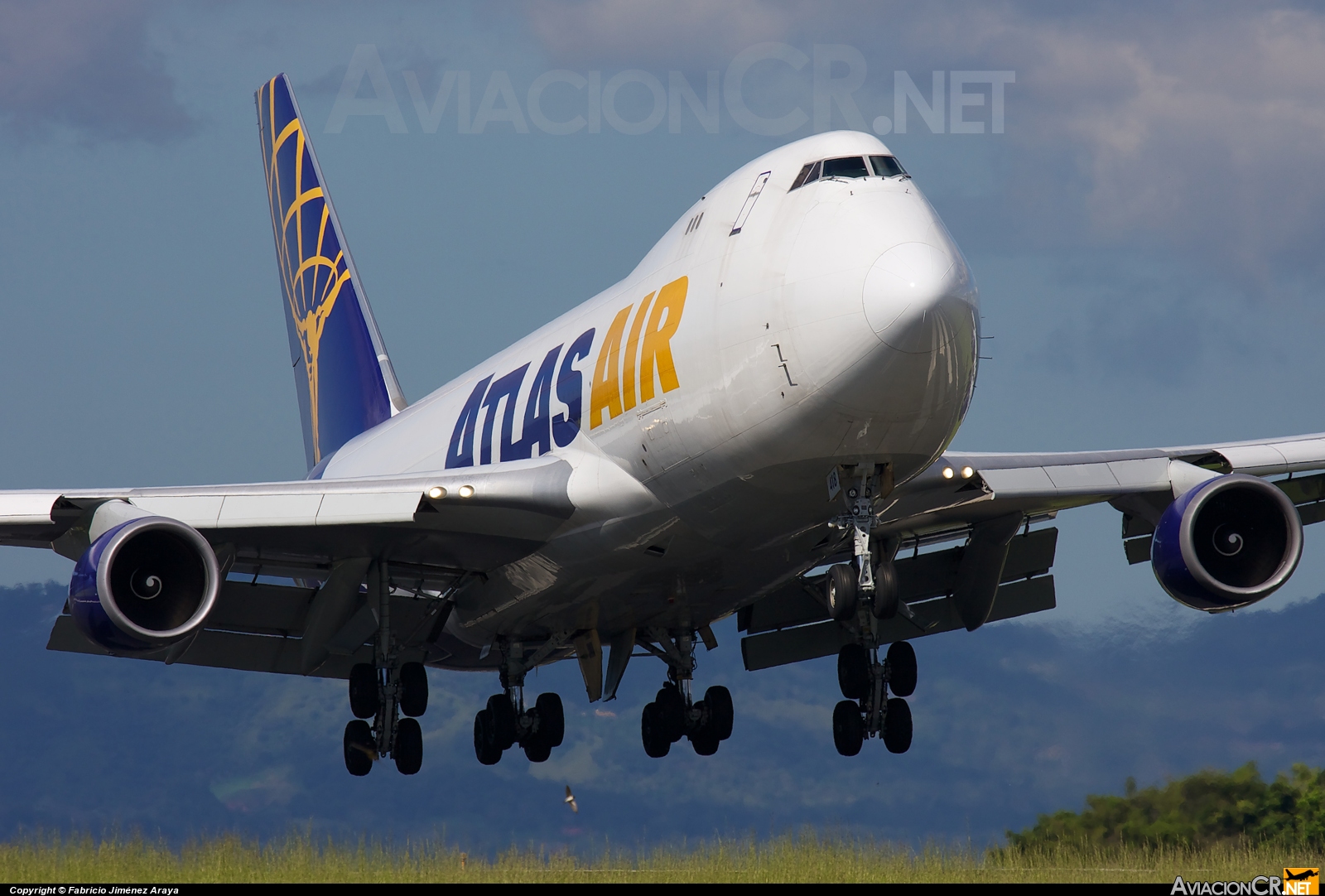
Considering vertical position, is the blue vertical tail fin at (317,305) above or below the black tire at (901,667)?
above

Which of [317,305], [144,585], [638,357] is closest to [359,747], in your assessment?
[144,585]

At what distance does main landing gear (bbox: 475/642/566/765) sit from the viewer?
83.7 ft

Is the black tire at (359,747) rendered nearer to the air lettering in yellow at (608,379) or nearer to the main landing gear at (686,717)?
the main landing gear at (686,717)

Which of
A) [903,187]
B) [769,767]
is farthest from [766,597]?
[769,767]

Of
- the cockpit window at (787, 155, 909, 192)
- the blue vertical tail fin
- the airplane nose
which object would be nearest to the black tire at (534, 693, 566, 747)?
the blue vertical tail fin

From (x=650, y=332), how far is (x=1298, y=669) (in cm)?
3651

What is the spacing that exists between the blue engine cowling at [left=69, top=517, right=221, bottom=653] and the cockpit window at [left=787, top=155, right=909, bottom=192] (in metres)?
7.96

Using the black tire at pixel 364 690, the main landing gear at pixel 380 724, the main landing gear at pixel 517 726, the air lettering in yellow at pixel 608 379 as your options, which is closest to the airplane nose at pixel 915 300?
the air lettering in yellow at pixel 608 379

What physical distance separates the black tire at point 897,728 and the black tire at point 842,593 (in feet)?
20.0

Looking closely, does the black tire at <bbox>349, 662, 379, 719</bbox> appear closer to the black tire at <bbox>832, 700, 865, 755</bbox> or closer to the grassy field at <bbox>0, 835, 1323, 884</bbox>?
the grassy field at <bbox>0, 835, 1323, 884</bbox>

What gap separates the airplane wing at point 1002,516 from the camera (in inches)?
812

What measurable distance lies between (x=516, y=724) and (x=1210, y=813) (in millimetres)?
11758

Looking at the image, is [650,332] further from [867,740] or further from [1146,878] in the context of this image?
[1146,878]

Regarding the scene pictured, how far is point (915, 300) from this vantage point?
15.7m
